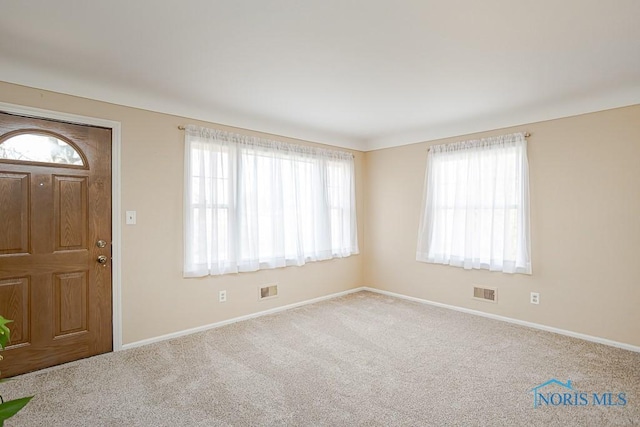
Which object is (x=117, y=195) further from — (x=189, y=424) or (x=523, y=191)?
(x=523, y=191)

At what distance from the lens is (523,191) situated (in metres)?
3.79

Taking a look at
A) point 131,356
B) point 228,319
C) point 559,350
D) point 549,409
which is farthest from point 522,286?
point 131,356

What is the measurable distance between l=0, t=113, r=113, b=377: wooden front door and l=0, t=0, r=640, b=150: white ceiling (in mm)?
464

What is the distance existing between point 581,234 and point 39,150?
5042 mm

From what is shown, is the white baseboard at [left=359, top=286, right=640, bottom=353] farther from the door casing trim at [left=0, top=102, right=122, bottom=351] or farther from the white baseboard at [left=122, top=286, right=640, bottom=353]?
the door casing trim at [left=0, top=102, right=122, bottom=351]

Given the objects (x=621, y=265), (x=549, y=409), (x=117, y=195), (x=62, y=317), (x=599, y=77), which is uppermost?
(x=599, y=77)

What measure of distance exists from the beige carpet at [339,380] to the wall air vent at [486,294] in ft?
1.49

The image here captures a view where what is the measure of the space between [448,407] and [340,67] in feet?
8.44

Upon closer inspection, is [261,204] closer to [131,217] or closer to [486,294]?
[131,217]

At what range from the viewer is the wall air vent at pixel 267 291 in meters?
4.20

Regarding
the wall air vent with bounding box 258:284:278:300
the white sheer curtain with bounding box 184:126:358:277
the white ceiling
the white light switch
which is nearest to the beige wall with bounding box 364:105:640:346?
the white ceiling

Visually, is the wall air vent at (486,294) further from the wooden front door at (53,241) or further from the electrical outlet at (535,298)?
the wooden front door at (53,241)

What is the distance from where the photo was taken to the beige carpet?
216 centimetres

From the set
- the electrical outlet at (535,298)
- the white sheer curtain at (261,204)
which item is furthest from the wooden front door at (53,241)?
the electrical outlet at (535,298)
